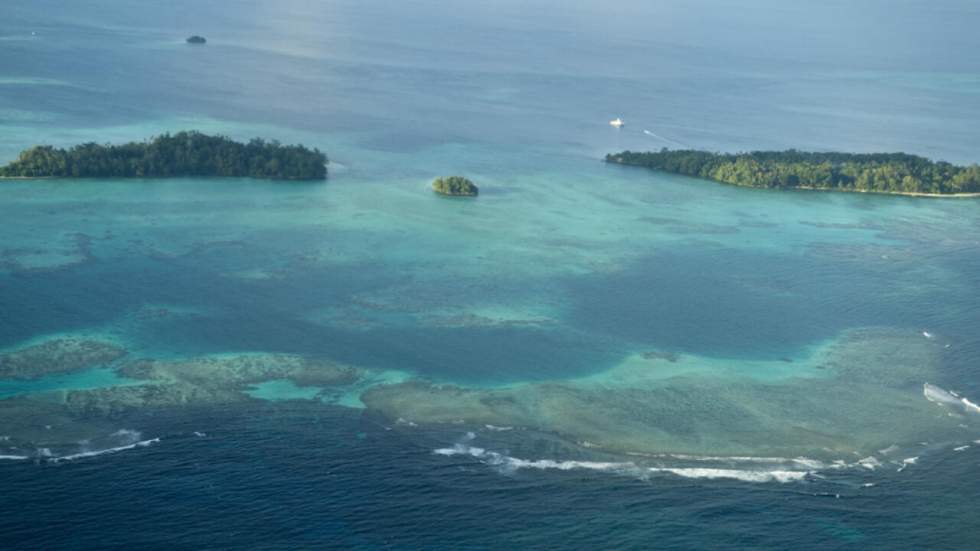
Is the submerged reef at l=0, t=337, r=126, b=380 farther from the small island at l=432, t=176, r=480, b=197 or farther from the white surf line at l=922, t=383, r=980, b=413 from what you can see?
the white surf line at l=922, t=383, r=980, b=413

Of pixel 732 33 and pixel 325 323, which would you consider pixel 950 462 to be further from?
pixel 732 33

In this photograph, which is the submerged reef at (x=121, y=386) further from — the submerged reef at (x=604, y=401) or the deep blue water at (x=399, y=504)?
the deep blue water at (x=399, y=504)

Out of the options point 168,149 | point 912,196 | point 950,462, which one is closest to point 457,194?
point 168,149

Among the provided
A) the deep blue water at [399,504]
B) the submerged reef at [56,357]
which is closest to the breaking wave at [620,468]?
the deep blue water at [399,504]

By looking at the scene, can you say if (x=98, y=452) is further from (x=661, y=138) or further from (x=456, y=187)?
(x=661, y=138)

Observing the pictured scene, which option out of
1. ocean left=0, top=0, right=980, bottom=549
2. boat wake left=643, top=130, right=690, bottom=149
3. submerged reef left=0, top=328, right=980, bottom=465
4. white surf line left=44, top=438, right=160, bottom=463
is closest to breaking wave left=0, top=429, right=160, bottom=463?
white surf line left=44, top=438, right=160, bottom=463
